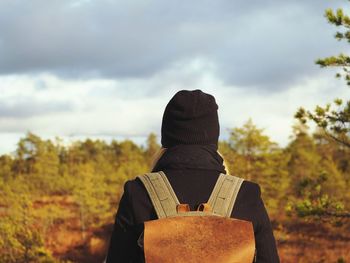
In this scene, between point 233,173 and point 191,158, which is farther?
point 233,173

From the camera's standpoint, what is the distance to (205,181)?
2406mm

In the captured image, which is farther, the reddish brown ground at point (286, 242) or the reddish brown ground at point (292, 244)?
the reddish brown ground at point (286, 242)

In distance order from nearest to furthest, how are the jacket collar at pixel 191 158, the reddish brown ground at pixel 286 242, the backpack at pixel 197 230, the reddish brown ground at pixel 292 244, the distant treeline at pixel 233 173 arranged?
the backpack at pixel 197 230
the jacket collar at pixel 191 158
the distant treeline at pixel 233 173
the reddish brown ground at pixel 292 244
the reddish brown ground at pixel 286 242

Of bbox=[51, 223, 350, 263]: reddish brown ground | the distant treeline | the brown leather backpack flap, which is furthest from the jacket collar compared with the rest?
bbox=[51, 223, 350, 263]: reddish brown ground

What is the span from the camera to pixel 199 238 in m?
2.35

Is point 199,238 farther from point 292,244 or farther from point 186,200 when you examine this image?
point 292,244

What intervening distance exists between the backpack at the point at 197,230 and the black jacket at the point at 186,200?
44mm

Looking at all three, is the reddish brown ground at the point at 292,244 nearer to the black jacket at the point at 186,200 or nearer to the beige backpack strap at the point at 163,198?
the black jacket at the point at 186,200

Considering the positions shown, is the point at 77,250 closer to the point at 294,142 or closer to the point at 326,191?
the point at 326,191

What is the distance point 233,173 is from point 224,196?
25075 millimetres

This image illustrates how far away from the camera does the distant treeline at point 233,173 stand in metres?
15.6

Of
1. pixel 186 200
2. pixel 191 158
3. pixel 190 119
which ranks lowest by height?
pixel 186 200

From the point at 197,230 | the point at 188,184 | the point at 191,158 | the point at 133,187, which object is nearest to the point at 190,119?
the point at 191,158

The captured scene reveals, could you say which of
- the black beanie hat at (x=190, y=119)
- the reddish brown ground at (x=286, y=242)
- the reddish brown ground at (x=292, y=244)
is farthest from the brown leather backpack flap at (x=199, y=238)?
the reddish brown ground at (x=292, y=244)
